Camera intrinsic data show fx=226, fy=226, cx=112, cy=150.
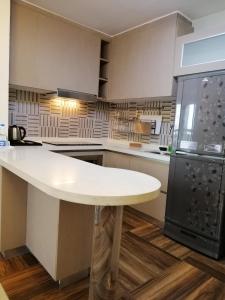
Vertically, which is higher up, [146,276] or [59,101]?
[59,101]

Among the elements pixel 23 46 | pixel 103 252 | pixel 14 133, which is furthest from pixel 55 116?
pixel 103 252

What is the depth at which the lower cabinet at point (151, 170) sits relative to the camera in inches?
100

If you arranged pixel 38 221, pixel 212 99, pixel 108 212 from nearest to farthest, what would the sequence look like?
1. pixel 108 212
2. pixel 38 221
3. pixel 212 99

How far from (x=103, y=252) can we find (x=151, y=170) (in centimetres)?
165

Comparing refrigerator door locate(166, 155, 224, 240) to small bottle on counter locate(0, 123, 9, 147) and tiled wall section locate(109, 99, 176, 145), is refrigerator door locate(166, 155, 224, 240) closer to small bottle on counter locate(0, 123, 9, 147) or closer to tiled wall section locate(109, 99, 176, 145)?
tiled wall section locate(109, 99, 176, 145)

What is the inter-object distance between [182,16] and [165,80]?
70 centimetres

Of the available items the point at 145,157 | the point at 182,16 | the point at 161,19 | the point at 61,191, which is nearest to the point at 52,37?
the point at 161,19

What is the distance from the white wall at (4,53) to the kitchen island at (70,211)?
81cm

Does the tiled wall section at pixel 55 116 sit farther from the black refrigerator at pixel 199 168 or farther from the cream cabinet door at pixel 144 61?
the black refrigerator at pixel 199 168

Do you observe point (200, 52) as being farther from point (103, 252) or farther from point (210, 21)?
point (103, 252)

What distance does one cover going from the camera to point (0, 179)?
1712 mm

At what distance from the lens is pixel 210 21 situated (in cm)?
247

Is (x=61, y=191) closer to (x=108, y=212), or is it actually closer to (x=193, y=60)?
(x=108, y=212)

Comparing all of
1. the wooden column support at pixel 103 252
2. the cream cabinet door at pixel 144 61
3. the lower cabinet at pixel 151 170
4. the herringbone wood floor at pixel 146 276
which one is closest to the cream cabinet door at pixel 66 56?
the cream cabinet door at pixel 144 61
